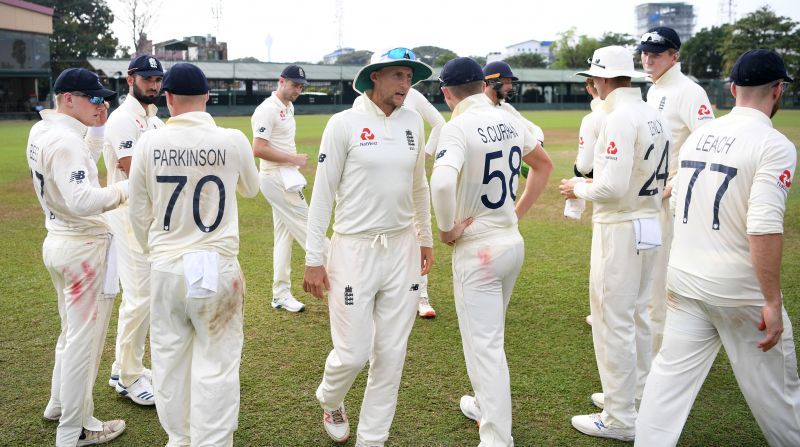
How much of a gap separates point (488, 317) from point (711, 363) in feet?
4.41

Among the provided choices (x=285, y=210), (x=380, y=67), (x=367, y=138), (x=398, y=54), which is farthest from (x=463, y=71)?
(x=285, y=210)

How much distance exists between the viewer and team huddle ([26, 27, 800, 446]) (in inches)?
143

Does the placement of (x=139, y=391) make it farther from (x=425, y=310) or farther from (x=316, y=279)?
(x=425, y=310)

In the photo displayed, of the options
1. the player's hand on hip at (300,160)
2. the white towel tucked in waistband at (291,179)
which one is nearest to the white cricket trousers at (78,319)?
the white towel tucked in waistband at (291,179)

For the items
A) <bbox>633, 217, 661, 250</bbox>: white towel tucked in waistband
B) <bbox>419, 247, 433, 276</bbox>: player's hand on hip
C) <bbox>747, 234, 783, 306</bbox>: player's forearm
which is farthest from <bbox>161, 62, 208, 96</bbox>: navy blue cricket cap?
<bbox>747, 234, 783, 306</bbox>: player's forearm

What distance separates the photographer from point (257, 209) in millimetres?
13898

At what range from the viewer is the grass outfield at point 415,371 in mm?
4711

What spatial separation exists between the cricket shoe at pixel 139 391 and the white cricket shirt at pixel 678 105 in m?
4.84

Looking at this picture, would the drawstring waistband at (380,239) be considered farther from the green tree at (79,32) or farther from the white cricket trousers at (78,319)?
the green tree at (79,32)

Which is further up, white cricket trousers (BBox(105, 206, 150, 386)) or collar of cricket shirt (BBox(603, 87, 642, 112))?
collar of cricket shirt (BBox(603, 87, 642, 112))

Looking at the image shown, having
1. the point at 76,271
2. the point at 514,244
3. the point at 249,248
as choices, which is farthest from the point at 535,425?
the point at 249,248

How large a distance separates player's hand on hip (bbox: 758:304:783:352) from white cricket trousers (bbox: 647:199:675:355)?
82.6 inches

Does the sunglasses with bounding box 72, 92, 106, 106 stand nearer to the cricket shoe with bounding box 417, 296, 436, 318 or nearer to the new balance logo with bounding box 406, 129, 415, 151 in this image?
the new balance logo with bounding box 406, 129, 415, 151

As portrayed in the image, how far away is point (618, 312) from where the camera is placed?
4711 mm
